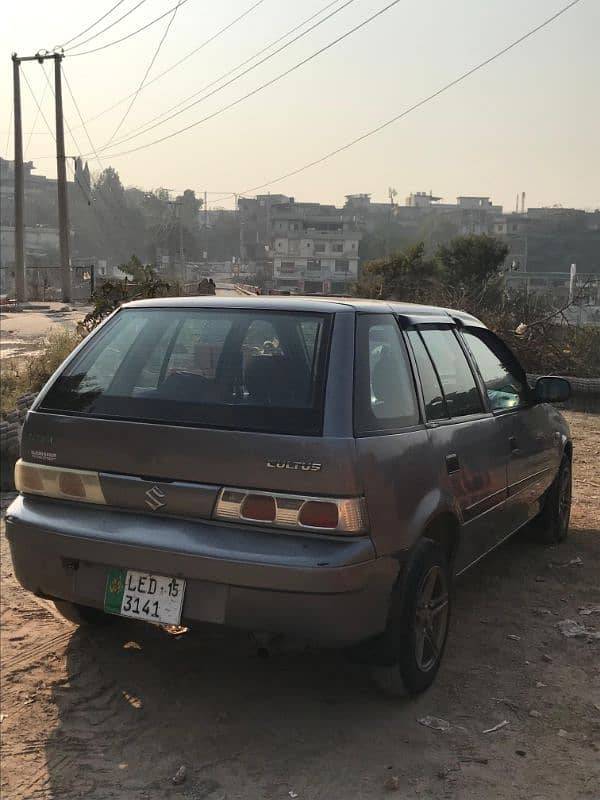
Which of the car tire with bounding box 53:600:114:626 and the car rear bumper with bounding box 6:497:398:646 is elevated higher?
the car rear bumper with bounding box 6:497:398:646

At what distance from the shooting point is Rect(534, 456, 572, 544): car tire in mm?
5496

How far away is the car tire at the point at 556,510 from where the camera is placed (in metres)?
5.50

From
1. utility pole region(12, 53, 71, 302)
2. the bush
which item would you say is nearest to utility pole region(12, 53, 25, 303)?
utility pole region(12, 53, 71, 302)

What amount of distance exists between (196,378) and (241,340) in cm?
25

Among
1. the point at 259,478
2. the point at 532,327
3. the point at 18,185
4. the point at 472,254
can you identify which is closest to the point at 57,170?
the point at 18,185

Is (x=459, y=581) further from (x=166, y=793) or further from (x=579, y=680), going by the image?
(x=166, y=793)

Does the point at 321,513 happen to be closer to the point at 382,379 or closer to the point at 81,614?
the point at 382,379

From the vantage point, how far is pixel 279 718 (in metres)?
3.17

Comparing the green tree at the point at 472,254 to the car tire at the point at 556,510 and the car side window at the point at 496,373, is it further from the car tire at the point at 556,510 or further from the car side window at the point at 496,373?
the car side window at the point at 496,373

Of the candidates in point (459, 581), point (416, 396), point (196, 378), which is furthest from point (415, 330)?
point (459, 581)

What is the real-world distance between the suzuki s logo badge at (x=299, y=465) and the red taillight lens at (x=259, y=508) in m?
0.11

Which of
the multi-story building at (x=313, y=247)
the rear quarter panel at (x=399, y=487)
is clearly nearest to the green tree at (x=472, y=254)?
the multi-story building at (x=313, y=247)

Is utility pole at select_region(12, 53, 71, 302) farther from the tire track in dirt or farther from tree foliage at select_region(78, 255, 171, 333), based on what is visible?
the tire track in dirt

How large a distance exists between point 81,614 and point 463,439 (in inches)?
76.8
